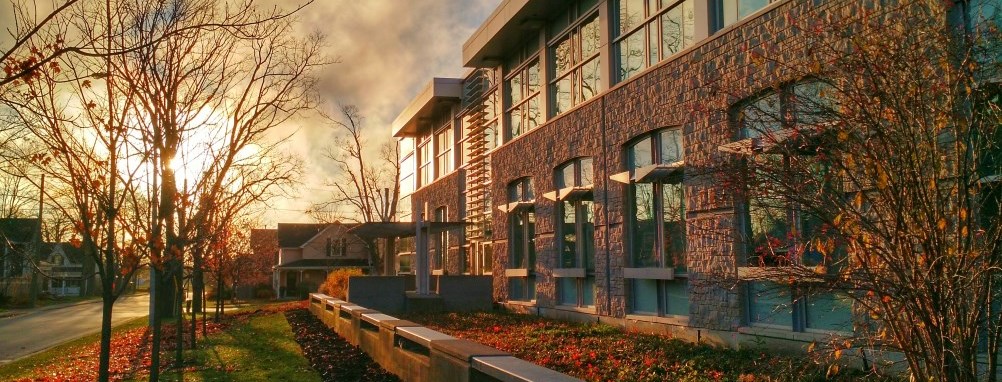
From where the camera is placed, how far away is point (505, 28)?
2158 centimetres

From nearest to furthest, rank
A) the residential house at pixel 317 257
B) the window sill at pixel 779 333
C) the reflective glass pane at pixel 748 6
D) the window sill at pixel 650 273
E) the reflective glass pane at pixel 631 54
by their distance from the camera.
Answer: the window sill at pixel 779 333, the reflective glass pane at pixel 748 6, the window sill at pixel 650 273, the reflective glass pane at pixel 631 54, the residential house at pixel 317 257

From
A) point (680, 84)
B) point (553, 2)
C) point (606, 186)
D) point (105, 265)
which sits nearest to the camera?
point (105, 265)

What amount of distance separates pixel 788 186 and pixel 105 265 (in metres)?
6.54

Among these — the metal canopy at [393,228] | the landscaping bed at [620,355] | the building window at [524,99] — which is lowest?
the landscaping bed at [620,355]

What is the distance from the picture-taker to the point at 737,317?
40.9 feet

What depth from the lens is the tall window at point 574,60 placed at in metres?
18.1

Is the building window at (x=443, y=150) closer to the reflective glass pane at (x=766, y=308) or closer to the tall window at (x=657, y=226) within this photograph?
the tall window at (x=657, y=226)

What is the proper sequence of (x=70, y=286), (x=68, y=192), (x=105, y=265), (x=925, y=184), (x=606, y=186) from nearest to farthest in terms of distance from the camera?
(x=925, y=184), (x=105, y=265), (x=68, y=192), (x=606, y=186), (x=70, y=286)

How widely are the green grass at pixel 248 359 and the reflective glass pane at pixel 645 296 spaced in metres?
6.11

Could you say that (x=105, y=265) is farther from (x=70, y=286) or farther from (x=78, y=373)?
(x=70, y=286)

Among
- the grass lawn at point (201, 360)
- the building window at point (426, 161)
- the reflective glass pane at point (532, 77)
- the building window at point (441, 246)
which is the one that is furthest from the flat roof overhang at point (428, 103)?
the grass lawn at point (201, 360)

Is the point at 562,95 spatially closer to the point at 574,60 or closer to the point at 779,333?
the point at 574,60

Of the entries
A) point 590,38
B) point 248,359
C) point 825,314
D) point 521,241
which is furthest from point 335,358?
point 521,241

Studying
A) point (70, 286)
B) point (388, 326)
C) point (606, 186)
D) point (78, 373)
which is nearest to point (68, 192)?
point (388, 326)
